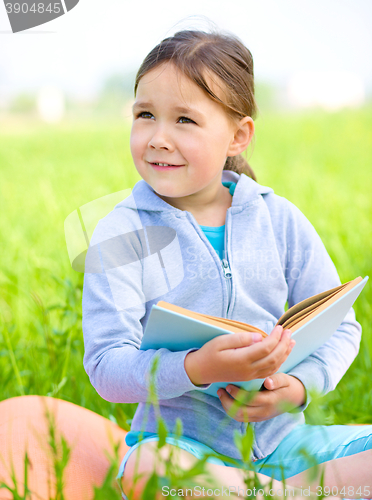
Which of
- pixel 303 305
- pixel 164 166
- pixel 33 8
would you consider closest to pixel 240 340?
pixel 303 305

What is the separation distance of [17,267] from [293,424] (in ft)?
6.72

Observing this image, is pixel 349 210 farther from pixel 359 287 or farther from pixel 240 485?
pixel 240 485

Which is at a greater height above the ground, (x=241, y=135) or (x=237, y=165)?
(x=241, y=135)

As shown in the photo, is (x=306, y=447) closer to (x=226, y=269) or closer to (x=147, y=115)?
(x=226, y=269)

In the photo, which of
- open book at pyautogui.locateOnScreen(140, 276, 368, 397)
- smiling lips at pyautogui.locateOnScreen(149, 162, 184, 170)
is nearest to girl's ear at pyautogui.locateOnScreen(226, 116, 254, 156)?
smiling lips at pyautogui.locateOnScreen(149, 162, 184, 170)

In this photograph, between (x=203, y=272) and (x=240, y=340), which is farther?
(x=203, y=272)

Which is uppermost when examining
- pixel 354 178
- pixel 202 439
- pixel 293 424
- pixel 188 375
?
pixel 188 375

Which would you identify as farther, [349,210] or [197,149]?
[349,210]

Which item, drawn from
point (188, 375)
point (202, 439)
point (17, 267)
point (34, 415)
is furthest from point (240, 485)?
point (17, 267)

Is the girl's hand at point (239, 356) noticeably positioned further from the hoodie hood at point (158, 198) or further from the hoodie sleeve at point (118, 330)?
the hoodie hood at point (158, 198)

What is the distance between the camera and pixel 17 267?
115 inches

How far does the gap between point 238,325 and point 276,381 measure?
0.84 ft

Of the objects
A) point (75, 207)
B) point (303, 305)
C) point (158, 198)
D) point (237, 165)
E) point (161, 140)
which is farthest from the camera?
point (75, 207)

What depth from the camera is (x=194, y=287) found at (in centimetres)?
130
